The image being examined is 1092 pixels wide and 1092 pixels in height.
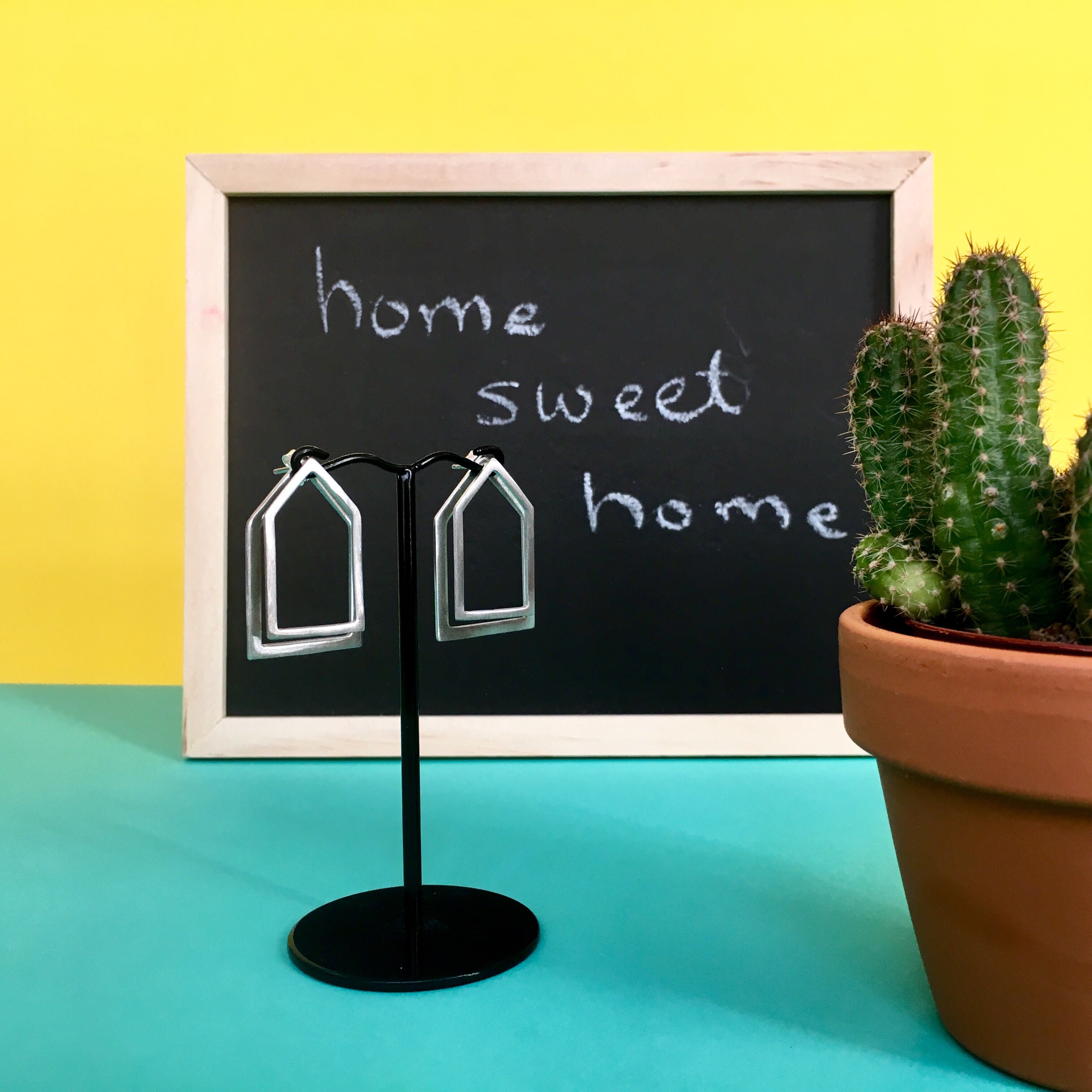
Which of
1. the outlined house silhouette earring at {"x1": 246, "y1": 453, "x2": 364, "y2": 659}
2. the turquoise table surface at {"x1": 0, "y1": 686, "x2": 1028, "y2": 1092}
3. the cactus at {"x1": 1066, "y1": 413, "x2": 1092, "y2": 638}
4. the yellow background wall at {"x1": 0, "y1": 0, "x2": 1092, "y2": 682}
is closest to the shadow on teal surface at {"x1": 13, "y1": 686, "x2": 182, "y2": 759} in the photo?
the turquoise table surface at {"x1": 0, "y1": 686, "x2": 1028, "y2": 1092}

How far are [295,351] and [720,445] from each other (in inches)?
21.1

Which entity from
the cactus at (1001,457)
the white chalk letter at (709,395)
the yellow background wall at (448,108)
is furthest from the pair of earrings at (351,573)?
the yellow background wall at (448,108)

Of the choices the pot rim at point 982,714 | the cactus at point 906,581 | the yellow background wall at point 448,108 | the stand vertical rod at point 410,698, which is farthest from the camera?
the yellow background wall at point 448,108

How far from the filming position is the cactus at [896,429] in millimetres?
668

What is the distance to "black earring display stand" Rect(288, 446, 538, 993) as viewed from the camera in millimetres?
667

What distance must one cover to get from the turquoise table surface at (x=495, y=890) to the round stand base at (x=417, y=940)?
0.05 feet

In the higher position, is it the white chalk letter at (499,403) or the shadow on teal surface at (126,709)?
the white chalk letter at (499,403)

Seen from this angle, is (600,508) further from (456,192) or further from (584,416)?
(456,192)

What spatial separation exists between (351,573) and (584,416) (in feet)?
1.98

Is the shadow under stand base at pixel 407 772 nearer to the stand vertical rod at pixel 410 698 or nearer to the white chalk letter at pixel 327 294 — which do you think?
the stand vertical rod at pixel 410 698

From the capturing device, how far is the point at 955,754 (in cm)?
54

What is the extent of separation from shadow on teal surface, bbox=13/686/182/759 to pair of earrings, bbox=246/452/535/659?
0.59 metres

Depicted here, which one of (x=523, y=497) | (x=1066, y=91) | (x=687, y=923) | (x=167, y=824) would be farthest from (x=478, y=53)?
(x=687, y=923)

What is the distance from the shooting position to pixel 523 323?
1206 mm
